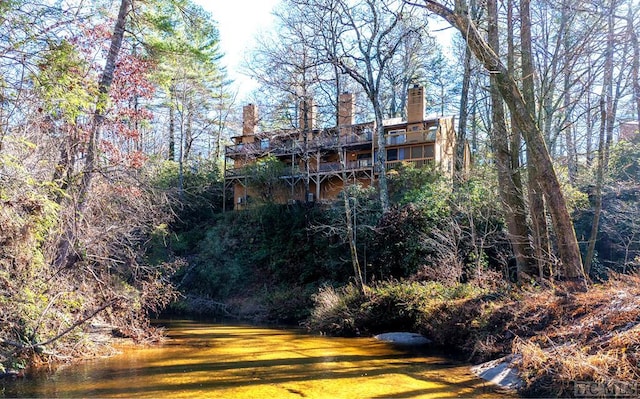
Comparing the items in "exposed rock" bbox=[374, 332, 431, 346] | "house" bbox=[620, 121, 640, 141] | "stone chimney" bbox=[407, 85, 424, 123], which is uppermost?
"stone chimney" bbox=[407, 85, 424, 123]

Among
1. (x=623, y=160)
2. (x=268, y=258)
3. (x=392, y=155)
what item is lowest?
(x=268, y=258)

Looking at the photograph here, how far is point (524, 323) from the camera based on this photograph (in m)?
8.49

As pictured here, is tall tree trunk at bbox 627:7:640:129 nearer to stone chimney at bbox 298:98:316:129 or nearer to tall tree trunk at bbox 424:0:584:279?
tall tree trunk at bbox 424:0:584:279

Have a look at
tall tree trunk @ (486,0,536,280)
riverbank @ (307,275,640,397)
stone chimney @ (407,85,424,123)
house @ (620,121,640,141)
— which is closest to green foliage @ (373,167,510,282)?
riverbank @ (307,275,640,397)

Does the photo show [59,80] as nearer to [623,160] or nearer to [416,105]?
[623,160]

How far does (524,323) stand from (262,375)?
4.91m

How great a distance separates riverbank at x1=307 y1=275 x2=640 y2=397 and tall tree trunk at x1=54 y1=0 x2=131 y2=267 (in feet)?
25.0

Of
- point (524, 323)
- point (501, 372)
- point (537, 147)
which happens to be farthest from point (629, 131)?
point (501, 372)

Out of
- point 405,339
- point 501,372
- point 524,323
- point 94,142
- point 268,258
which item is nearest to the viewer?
point 501,372

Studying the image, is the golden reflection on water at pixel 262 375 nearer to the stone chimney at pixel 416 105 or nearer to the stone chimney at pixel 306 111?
the stone chimney at pixel 306 111

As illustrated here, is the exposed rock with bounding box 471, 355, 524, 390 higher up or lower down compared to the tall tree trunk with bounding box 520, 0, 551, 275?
lower down

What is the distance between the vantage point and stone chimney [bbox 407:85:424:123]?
25625 mm

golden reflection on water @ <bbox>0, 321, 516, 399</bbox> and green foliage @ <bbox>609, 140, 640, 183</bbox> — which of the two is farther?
green foliage @ <bbox>609, 140, 640, 183</bbox>

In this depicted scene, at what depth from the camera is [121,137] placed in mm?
11797
